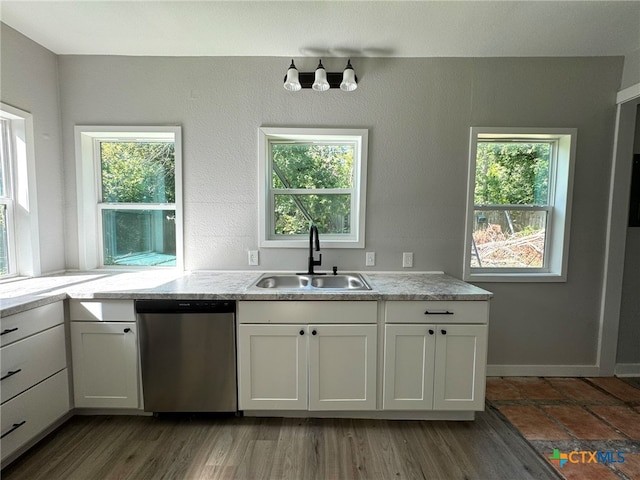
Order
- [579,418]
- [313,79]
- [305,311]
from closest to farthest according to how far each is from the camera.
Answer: [305,311] → [579,418] → [313,79]

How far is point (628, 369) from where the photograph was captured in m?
2.45

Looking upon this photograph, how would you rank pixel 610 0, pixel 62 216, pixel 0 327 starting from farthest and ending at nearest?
1. pixel 62 216
2. pixel 610 0
3. pixel 0 327

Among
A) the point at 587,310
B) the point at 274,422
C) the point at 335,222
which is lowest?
the point at 274,422

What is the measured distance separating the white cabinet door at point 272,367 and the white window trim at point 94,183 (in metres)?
1.03

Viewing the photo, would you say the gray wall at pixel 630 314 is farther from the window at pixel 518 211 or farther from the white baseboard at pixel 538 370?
the window at pixel 518 211

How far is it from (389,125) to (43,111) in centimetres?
269

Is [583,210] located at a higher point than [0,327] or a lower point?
higher

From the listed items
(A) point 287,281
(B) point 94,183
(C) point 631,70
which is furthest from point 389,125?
(B) point 94,183

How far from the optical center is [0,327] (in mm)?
1447

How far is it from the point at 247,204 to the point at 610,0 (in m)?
2.78

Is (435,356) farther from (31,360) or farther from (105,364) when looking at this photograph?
(31,360)

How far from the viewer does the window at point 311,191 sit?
241 centimetres

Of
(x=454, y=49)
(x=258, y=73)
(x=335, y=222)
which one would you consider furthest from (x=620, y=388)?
(x=258, y=73)

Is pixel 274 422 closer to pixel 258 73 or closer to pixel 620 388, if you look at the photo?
pixel 258 73
